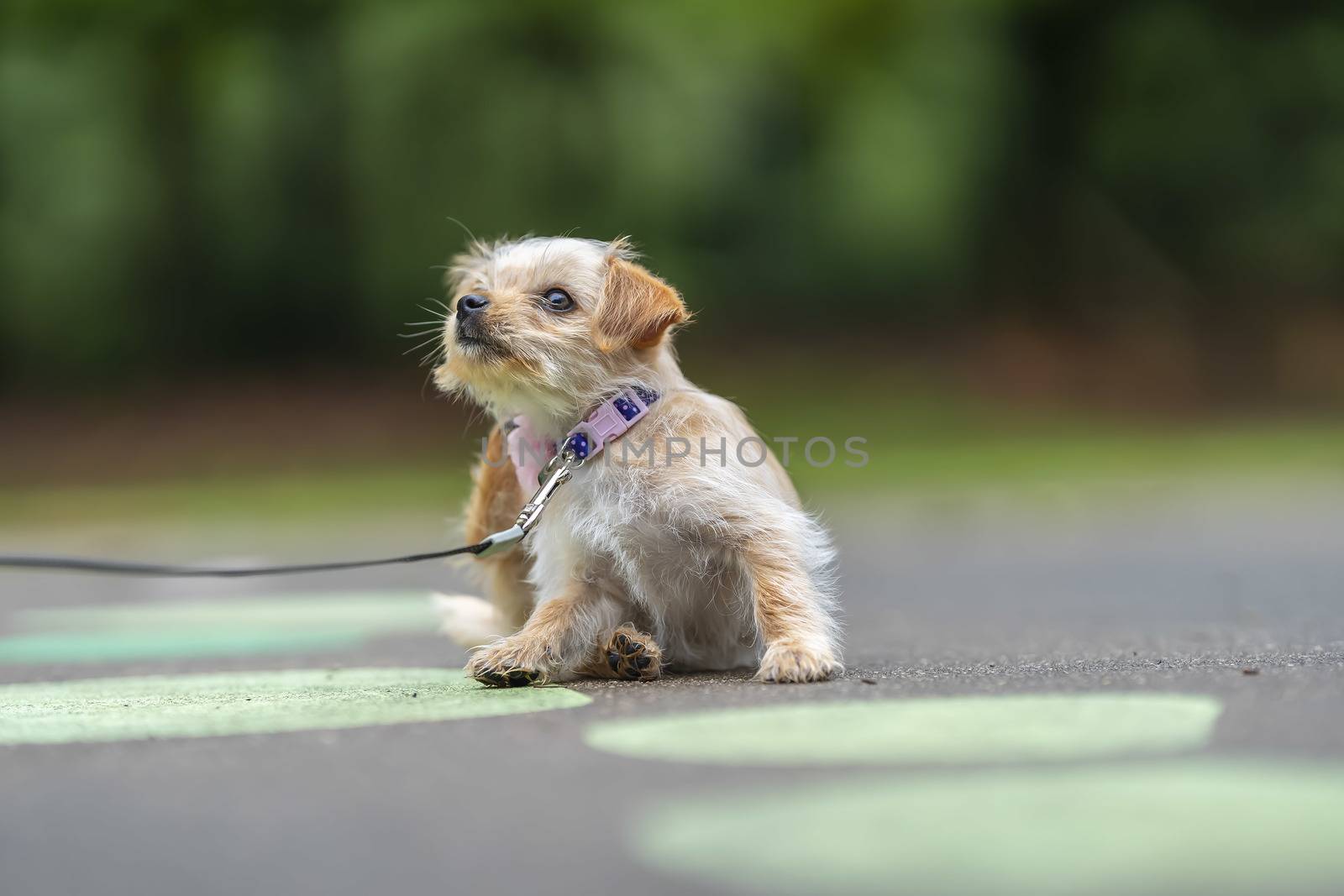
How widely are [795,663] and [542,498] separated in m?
0.92

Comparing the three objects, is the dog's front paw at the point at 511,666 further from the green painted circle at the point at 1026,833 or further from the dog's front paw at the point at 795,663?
the green painted circle at the point at 1026,833

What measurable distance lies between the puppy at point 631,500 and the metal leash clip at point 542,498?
0.12ft

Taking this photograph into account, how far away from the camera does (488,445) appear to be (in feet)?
15.2

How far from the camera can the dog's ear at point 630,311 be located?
3.95m

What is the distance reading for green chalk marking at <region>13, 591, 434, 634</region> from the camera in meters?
6.18

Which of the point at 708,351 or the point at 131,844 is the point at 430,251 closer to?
the point at 708,351

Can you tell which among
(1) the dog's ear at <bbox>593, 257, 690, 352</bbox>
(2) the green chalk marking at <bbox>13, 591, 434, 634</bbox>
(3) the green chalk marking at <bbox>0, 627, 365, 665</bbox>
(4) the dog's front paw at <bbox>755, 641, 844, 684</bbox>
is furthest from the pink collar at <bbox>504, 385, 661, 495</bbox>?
(2) the green chalk marking at <bbox>13, 591, 434, 634</bbox>

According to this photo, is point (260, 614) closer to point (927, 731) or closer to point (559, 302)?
point (559, 302)

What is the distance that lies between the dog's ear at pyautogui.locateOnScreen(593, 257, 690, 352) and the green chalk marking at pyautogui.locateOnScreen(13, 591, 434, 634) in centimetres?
252

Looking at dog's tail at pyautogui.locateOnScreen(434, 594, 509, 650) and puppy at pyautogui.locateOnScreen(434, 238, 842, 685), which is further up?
puppy at pyautogui.locateOnScreen(434, 238, 842, 685)

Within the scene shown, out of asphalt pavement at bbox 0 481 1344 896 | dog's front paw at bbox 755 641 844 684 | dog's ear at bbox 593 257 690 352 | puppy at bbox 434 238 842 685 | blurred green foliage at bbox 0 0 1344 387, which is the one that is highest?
blurred green foliage at bbox 0 0 1344 387

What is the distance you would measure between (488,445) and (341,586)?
12.9ft

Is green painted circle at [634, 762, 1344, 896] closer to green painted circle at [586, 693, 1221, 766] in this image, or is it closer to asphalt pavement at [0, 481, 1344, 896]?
asphalt pavement at [0, 481, 1344, 896]

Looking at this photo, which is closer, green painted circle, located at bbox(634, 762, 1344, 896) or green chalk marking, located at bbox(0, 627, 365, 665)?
green painted circle, located at bbox(634, 762, 1344, 896)
